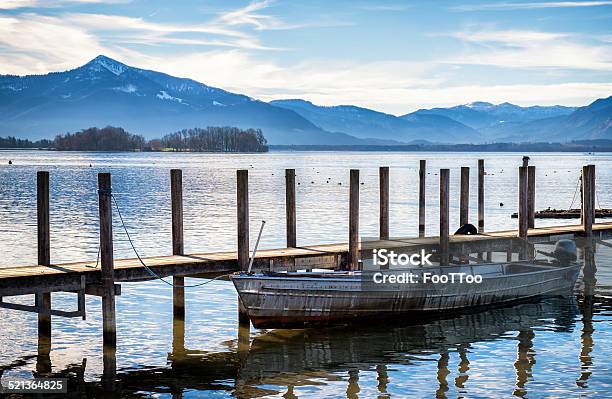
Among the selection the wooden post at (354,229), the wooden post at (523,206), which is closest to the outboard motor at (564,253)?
the wooden post at (523,206)

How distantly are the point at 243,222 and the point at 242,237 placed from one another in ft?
1.68

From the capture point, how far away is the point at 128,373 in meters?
22.4

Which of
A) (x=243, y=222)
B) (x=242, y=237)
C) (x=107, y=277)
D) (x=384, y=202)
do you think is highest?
(x=384, y=202)

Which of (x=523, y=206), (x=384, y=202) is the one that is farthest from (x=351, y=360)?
(x=523, y=206)

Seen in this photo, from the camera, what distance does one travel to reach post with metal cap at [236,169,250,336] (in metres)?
26.3

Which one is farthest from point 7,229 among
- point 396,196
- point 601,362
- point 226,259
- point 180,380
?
point 396,196

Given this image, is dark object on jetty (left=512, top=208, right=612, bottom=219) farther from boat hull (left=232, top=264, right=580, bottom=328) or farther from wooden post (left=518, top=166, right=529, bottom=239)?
boat hull (left=232, top=264, right=580, bottom=328)

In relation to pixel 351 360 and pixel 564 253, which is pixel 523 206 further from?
pixel 351 360

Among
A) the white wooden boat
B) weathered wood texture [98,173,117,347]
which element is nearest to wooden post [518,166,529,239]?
the white wooden boat

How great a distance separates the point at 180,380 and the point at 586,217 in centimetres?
2252

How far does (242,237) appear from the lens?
26438 mm

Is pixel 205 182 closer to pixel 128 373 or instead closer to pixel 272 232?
pixel 272 232

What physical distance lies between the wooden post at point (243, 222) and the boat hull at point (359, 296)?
4.90 ft

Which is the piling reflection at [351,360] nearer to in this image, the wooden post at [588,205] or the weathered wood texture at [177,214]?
the weathered wood texture at [177,214]
